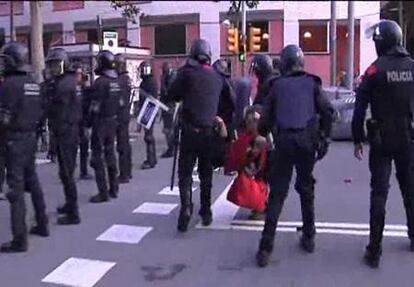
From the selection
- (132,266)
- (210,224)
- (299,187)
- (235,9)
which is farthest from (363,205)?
(235,9)

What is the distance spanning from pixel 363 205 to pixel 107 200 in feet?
10.7

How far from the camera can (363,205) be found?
32.6 ft

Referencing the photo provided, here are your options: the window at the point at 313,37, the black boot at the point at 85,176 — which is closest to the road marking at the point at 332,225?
the black boot at the point at 85,176

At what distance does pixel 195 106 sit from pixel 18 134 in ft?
5.88

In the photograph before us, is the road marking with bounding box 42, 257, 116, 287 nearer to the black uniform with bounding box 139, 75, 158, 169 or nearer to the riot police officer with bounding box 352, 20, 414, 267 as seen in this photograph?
the riot police officer with bounding box 352, 20, 414, 267

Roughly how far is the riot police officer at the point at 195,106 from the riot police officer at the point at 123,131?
2981mm

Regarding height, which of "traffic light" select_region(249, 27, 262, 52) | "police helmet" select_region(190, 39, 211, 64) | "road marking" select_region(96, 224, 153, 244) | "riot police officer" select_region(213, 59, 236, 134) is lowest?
"road marking" select_region(96, 224, 153, 244)

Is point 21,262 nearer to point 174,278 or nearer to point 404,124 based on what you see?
point 174,278

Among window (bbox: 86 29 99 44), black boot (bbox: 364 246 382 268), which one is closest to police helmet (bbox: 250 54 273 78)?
black boot (bbox: 364 246 382 268)

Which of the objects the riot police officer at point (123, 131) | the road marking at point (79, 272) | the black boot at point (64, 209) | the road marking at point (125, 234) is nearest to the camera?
the road marking at point (79, 272)

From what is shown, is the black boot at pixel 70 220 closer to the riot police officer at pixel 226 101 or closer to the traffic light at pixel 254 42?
the riot police officer at pixel 226 101

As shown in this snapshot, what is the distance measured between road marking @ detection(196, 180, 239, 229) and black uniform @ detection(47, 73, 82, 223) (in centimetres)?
147

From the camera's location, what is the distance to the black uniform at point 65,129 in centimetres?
866

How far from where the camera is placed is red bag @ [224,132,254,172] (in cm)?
864
